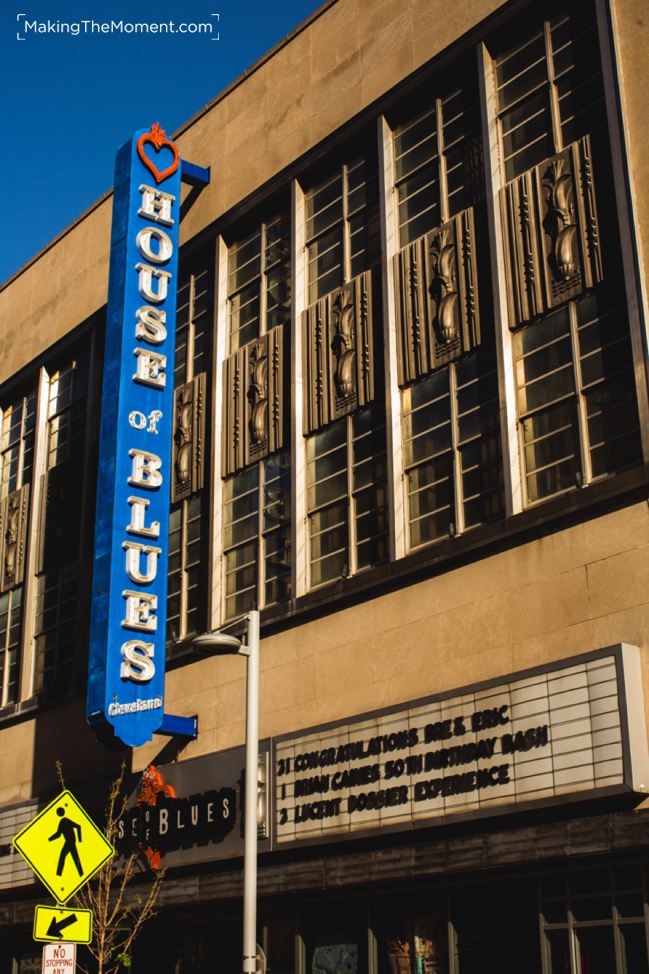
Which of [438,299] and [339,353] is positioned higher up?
[339,353]

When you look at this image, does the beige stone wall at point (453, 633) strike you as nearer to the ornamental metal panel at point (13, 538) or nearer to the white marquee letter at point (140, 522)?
the white marquee letter at point (140, 522)

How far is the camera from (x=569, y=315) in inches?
738

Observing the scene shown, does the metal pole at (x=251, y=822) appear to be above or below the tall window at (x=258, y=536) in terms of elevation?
below

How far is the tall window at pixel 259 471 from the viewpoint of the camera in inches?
931

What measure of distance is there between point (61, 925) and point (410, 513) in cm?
973

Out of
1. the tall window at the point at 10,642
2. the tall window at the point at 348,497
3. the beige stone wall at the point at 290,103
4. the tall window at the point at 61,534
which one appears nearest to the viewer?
the tall window at the point at 348,497

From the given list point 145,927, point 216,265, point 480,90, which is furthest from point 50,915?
point 216,265

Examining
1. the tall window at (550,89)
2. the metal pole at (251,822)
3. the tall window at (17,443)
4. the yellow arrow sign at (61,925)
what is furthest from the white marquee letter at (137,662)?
the tall window at (17,443)

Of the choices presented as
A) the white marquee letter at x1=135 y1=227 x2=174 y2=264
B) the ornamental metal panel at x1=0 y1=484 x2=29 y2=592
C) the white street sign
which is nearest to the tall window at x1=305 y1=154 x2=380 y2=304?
the white marquee letter at x1=135 y1=227 x2=174 y2=264

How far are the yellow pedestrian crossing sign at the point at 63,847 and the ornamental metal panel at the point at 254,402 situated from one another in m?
11.5

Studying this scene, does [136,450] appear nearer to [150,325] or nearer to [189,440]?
[150,325]

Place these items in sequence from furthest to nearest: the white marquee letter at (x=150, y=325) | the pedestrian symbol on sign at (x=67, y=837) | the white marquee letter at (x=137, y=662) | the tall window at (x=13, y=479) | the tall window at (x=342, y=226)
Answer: the tall window at (x=13, y=479) < the white marquee letter at (x=150, y=325) < the tall window at (x=342, y=226) < the white marquee letter at (x=137, y=662) < the pedestrian symbol on sign at (x=67, y=837)

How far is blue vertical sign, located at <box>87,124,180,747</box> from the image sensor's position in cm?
2236

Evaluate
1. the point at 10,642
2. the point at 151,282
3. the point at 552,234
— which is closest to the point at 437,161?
the point at 552,234
